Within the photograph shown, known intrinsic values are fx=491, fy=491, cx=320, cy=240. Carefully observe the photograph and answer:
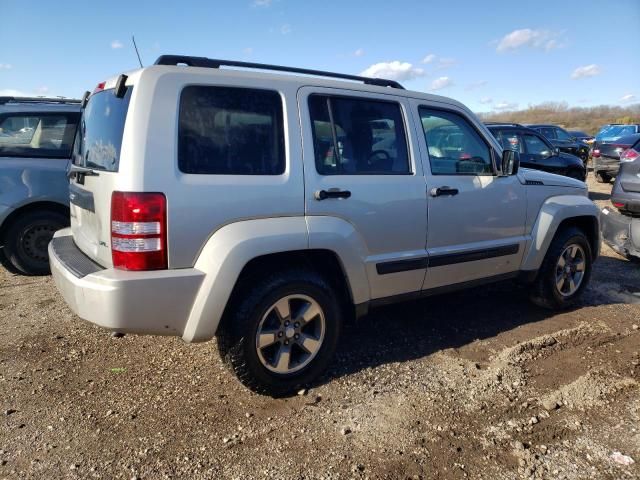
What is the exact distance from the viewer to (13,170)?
5.38 meters

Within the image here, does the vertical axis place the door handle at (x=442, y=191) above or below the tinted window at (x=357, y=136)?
below

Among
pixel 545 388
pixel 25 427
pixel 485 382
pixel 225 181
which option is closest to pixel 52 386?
pixel 25 427

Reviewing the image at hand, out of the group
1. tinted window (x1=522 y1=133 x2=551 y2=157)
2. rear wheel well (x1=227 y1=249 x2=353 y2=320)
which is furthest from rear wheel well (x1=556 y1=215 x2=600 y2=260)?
tinted window (x1=522 y1=133 x2=551 y2=157)

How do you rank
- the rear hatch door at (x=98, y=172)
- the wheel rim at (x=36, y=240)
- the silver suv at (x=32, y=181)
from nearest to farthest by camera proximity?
the rear hatch door at (x=98, y=172) < the silver suv at (x=32, y=181) < the wheel rim at (x=36, y=240)

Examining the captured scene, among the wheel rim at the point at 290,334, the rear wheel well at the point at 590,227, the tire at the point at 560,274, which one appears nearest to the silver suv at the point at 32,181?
the wheel rim at the point at 290,334

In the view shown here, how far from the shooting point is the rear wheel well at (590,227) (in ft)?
15.6

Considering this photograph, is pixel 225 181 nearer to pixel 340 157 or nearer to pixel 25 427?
pixel 340 157

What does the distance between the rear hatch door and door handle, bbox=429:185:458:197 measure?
82.6 inches

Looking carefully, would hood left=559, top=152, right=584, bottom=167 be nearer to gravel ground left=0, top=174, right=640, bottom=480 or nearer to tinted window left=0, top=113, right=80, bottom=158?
gravel ground left=0, top=174, right=640, bottom=480

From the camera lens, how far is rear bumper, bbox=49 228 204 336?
256 cm

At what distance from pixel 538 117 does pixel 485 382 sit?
7963 cm

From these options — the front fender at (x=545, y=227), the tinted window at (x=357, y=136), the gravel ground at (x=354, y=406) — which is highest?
the tinted window at (x=357, y=136)

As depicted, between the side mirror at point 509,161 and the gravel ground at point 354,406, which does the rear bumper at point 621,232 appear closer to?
the gravel ground at point 354,406

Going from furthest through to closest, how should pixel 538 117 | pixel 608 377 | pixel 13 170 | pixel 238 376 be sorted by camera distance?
1. pixel 538 117
2. pixel 13 170
3. pixel 608 377
4. pixel 238 376
